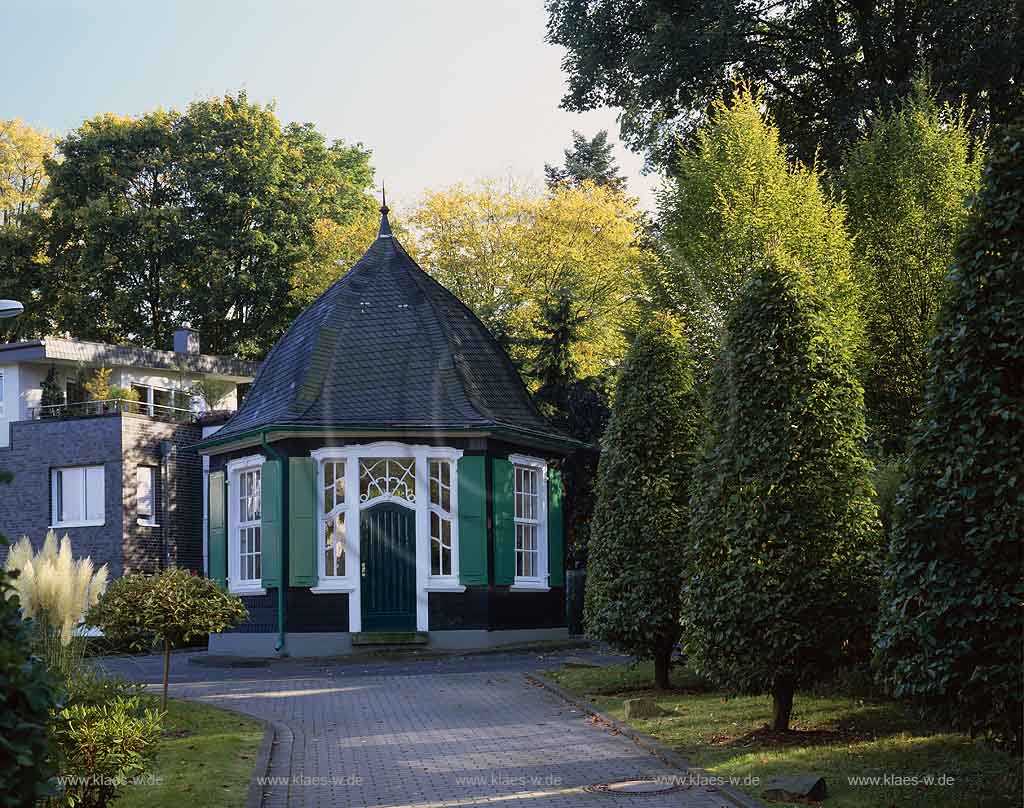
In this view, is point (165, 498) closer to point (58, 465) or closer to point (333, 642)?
point (58, 465)

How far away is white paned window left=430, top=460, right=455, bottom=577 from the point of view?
2345 cm

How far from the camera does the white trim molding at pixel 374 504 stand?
912 inches

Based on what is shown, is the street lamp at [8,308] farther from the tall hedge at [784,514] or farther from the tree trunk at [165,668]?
the tall hedge at [784,514]

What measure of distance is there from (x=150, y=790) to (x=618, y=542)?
7.31 m

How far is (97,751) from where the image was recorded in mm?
8680

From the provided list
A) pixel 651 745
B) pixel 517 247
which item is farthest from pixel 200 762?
pixel 517 247

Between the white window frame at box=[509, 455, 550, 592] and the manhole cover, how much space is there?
13875 mm

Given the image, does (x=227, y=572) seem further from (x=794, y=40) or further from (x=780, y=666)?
(x=794, y=40)

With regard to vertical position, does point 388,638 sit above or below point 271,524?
below

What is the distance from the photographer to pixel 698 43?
2927cm

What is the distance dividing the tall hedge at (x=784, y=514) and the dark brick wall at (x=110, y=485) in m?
23.2

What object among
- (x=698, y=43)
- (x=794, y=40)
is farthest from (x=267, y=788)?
(x=794, y=40)

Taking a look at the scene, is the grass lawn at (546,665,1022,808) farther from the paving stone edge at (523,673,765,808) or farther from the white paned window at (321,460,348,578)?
the white paned window at (321,460,348,578)

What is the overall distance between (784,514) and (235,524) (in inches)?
592
